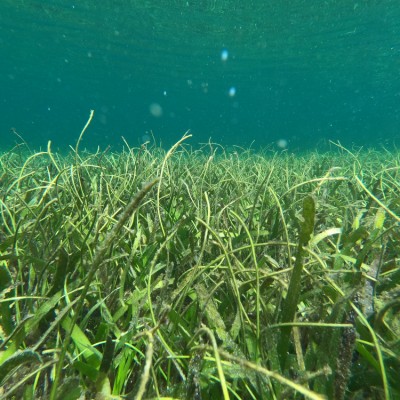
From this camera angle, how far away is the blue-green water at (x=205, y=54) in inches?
808

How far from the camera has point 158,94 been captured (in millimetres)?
60875

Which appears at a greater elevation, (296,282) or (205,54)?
(205,54)

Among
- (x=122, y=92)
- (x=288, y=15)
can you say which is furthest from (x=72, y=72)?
(x=288, y=15)

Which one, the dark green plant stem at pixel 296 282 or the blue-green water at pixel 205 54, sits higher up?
the blue-green water at pixel 205 54

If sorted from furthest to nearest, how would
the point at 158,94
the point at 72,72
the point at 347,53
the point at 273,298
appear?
the point at 158,94 → the point at 72,72 → the point at 347,53 → the point at 273,298

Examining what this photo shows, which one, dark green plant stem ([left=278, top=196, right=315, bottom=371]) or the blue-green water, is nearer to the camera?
dark green plant stem ([left=278, top=196, right=315, bottom=371])

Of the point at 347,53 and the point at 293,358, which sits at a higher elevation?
the point at 347,53

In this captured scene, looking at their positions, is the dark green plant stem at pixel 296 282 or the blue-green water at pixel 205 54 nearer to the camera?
the dark green plant stem at pixel 296 282

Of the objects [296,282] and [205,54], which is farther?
Result: [205,54]

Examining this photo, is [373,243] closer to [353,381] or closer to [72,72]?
[353,381]

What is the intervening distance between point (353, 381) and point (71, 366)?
0.54 m

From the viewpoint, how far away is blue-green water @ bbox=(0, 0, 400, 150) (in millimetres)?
20531

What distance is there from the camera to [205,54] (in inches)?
1264

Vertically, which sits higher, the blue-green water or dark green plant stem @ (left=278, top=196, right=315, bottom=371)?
the blue-green water
